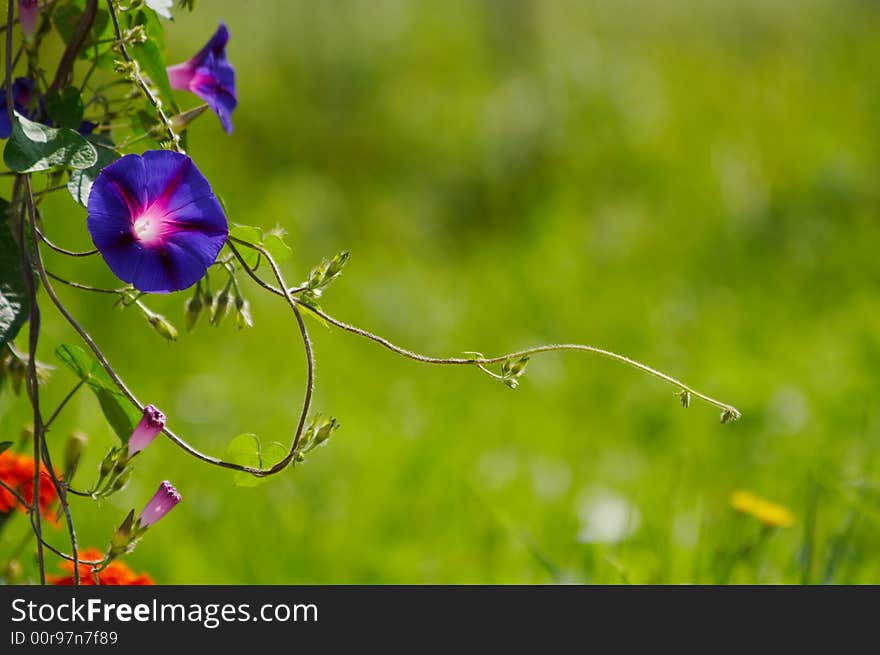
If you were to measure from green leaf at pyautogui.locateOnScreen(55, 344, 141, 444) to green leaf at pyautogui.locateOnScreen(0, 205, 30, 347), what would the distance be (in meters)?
0.06

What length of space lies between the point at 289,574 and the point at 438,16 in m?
3.19

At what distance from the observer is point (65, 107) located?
0.83m

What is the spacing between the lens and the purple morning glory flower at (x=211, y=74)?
3.14ft

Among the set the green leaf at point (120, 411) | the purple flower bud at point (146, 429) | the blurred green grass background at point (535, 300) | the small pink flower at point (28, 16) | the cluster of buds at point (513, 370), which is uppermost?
the blurred green grass background at point (535, 300)

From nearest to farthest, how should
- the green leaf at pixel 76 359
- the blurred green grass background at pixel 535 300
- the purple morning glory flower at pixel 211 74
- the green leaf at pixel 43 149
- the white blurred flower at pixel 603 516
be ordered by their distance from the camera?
1. the green leaf at pixel 43 149
2. the green leaf at pixel 76 359
3. the purple morning glory flower at pixel 211 74
4. the white blurred flower at pixel 603 516
5. the blurred green grass background at pixel 535 300

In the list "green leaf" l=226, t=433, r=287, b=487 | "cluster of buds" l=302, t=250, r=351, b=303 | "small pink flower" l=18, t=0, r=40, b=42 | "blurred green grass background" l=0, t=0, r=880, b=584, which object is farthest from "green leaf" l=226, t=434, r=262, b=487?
"blurred green grass background" l=0, t=0, r=880, b=584

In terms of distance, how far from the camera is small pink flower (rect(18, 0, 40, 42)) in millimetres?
797

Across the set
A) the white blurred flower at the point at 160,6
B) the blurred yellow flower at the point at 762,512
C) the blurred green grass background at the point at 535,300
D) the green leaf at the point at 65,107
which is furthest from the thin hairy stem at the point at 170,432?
the blurred yellow flower at the point at 762,512

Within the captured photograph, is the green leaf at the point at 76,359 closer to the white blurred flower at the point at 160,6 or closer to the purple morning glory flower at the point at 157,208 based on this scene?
the purple morning glory flower at the point at 157,208

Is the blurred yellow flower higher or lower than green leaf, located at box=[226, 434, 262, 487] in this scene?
higher

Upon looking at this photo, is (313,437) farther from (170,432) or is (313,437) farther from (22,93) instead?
(22,93)

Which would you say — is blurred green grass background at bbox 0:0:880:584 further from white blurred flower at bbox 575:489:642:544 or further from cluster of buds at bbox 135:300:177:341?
cluster of buds at bbox 135:300:177:341
